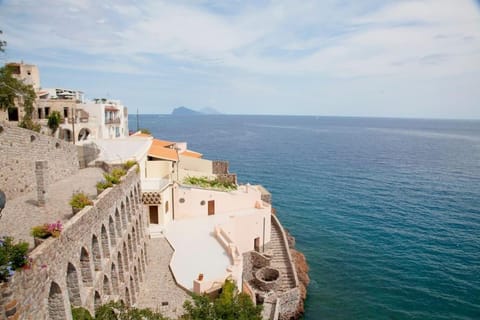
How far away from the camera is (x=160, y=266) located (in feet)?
78.6

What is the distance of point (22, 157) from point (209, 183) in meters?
21.1

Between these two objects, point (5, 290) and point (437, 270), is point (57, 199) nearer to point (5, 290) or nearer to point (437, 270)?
point (5, 290)

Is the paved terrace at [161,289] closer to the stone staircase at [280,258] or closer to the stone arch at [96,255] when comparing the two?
the stone arch at [96,255]

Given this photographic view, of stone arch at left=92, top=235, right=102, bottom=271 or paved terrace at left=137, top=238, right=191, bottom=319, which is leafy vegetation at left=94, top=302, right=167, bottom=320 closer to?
stone arch at left=92, top=235, right=102, bottom=271

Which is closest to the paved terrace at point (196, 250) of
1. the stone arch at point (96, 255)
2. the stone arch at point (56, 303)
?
the stone arch at point (96, 255)

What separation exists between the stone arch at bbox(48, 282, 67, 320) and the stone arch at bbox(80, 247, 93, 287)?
2556 mm

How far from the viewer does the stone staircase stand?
30422 mm

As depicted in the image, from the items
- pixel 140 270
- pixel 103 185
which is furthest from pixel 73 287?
pixel 140 270

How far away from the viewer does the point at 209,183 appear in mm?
37688

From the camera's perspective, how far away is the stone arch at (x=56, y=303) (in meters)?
10.4

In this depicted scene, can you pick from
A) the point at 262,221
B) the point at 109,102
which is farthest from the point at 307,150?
the point at 262,221

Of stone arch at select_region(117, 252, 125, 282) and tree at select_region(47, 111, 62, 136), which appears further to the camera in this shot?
tree at select_region(47, 111, 62, 136)

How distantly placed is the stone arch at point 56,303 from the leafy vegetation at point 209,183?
82.0ft

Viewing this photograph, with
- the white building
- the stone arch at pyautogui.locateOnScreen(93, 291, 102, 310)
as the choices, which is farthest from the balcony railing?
the stone arch at pyautogui.locateOnScreen(93, 291, 102, 310)
